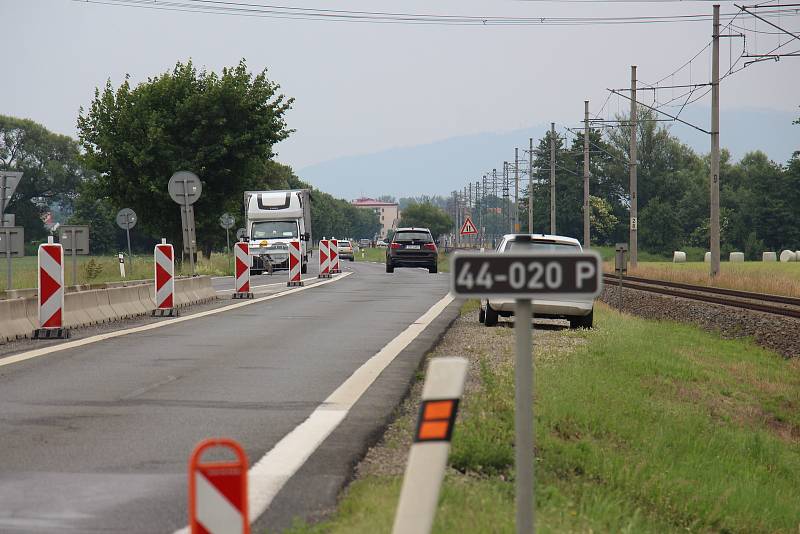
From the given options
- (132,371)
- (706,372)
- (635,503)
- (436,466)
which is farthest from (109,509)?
(706,372)

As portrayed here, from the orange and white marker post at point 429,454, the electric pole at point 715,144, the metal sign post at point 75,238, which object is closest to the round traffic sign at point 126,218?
the metal sign post at point 75,238

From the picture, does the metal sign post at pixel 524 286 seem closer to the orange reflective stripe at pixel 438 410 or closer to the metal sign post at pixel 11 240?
the orange reflective stripe at pixel 438 410

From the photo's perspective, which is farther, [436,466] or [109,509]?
[109,509]

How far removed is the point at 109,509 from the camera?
6191 mm

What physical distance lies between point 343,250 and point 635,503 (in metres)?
84.1

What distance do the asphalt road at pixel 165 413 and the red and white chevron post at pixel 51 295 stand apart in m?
1.04

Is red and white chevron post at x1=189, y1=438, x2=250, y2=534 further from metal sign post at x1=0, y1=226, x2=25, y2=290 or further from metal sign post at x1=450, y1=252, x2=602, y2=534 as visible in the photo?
metal sign post at x1=0, y1=226, x2=25, y2=290

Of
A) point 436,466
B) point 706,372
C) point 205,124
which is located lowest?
point 706,372

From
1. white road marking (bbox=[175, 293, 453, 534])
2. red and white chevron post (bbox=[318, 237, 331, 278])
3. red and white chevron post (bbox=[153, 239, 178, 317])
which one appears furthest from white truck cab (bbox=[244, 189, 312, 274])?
white road marking (bbox=[175, 293, 453, 534])

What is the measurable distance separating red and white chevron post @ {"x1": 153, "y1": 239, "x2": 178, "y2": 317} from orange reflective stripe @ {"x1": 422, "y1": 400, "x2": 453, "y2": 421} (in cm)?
1702

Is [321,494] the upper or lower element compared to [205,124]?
lower

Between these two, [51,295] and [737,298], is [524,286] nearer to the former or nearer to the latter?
[51,295]

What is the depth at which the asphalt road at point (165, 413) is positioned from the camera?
6320 mm

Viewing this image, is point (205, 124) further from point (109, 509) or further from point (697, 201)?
point (697, 201)
